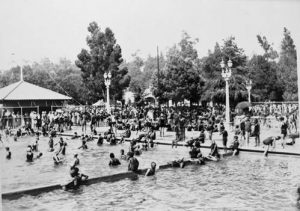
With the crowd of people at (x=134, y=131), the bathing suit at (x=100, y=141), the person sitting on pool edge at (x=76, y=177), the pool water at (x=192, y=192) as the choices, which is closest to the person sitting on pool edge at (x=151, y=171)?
the crowd of people at (x=134, y=131)

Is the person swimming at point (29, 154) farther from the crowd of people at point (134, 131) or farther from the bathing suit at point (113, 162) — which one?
the bathing suit at point (113, 162)

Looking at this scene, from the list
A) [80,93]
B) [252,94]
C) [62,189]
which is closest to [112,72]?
[80,93]

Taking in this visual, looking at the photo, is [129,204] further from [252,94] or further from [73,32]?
[252,94]

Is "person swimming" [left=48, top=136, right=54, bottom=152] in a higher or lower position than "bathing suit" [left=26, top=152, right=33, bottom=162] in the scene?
higher

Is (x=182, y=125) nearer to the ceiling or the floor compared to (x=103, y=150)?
nearer to the ceiling

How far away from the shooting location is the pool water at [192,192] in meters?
7.47

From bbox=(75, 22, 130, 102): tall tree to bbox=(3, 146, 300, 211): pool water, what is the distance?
3.47m

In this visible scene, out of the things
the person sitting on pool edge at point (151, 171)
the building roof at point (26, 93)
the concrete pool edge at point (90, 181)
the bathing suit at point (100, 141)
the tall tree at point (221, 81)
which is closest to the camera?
the concrete pool edge at point (90, 181)

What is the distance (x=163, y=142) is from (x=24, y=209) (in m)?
8.13

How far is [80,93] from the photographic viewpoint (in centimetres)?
1184

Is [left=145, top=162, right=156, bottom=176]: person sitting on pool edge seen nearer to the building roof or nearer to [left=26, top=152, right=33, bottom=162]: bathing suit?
the building roof

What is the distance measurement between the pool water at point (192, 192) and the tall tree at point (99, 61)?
11.4 ft

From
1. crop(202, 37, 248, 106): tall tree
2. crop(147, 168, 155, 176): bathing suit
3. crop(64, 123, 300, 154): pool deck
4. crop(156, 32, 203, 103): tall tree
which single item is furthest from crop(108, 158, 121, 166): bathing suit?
crop(156, 32, 203, 103): tall tree

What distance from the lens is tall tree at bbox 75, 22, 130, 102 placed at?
9672 mm
